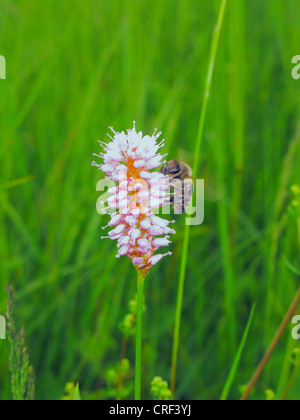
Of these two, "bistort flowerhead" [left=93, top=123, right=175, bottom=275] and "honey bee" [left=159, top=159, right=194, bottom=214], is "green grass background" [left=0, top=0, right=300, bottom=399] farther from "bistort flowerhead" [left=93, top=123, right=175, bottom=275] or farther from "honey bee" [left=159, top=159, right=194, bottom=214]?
"bistort flowerhead" [left=93, top=123, right=175, bottom=275]

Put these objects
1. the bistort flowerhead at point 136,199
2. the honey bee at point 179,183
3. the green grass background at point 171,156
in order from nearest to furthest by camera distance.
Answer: the bistort flowerhead at point 136,199 < the honey bee at point 179,183 < the green grass background at point 171,156

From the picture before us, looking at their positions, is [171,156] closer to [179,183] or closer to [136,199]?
[179,183]

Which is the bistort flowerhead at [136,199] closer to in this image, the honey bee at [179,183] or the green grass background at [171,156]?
the honey bee at [179,183]

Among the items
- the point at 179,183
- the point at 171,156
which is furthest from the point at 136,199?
the point at 171,156

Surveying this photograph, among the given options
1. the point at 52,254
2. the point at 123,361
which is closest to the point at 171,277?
the point at 52,254

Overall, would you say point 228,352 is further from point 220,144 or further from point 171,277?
point 220,144

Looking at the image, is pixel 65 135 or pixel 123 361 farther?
pixel 65 135

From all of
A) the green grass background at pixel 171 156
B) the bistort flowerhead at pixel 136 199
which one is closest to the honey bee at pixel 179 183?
the bistort flowerhead at pixel 136 199

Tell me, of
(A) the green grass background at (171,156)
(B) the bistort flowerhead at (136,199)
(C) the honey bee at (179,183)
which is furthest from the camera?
(A) the green grass background at (171,156)

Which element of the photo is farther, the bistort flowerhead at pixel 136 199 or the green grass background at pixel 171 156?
the green grass background at pixel 171 156
